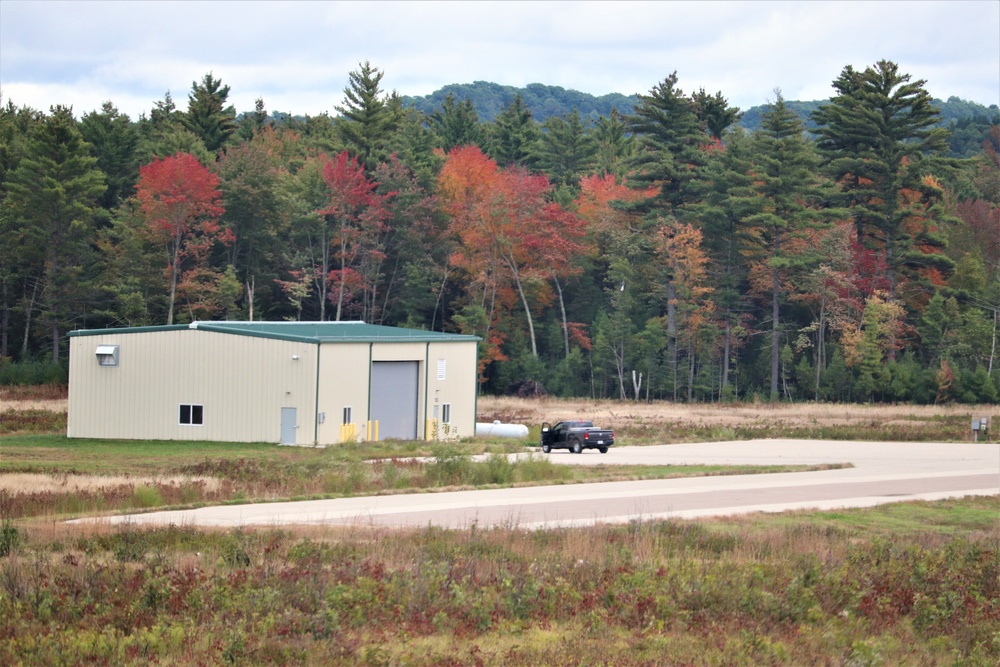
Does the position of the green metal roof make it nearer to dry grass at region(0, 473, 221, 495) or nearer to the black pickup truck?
the black pickup truck

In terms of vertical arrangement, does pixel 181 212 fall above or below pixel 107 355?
above

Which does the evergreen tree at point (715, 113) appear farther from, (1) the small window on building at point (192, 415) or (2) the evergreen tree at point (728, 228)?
(1) the small window on building at point (192, 415)

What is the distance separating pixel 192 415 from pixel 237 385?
6.92ft

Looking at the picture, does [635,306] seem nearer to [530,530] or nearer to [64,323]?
[64,323]

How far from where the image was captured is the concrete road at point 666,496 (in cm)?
2372

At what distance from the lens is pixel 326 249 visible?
3366 inches

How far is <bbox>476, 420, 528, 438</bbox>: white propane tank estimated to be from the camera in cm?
5066

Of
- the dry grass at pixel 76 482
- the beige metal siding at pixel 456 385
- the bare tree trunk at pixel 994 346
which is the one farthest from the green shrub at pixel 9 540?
the bare tree trunk at pixel 994 346

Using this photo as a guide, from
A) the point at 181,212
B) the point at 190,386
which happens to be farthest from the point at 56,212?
the point at 190,386

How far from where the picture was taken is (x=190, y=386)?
44.6 meters

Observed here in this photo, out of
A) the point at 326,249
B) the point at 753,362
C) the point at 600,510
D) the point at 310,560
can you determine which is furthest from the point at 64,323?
the point at 310,560

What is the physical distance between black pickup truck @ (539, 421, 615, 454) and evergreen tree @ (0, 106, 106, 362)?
40356 mm

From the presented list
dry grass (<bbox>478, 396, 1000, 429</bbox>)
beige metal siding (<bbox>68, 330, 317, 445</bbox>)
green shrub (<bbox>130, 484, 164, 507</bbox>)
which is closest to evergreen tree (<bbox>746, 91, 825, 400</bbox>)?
dry grass (<bbox>478, 396, 1000, 429</bbox>)

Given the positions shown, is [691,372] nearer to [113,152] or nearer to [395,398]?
[395,398]
